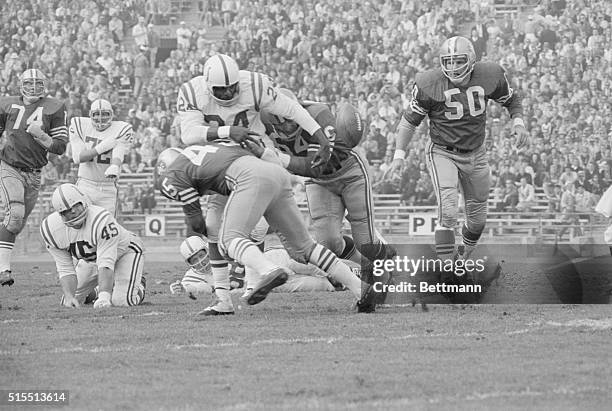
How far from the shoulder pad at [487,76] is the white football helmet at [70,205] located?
303cm

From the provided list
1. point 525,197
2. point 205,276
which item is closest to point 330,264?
point 205,276

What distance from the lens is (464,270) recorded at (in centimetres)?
843

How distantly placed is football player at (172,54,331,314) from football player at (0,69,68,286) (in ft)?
10.7

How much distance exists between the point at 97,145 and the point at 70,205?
7.50 ft

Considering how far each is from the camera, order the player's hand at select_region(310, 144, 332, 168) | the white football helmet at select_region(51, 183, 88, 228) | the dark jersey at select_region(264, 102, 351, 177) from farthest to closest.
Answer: the white football helmet at select_region(51, 183, 88, 228) → the dark jersey at select_region(264, 102, 351, 177) → the player's hand at select_region(310, 144, 332, 168)

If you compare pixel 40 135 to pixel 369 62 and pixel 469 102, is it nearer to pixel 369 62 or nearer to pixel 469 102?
pixel 469 102

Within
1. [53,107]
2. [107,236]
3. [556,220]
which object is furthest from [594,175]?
[107,236]

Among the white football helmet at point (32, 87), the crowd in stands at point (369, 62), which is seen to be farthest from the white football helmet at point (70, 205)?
the crowd in stands at point (369, 62)

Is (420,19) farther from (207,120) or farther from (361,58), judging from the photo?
(207,120)

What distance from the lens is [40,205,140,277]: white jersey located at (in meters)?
8.42

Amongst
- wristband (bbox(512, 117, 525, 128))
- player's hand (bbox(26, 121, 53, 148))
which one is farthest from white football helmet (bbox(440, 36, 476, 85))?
player's hand (bbox(26, 121, 53, 148))

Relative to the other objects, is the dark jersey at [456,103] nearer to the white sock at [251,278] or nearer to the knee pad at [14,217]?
the white sock at [251,278]

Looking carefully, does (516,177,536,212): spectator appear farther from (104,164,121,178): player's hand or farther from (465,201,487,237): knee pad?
(104,164,121,178): player's hand

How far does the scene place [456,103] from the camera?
8742 millimetres
